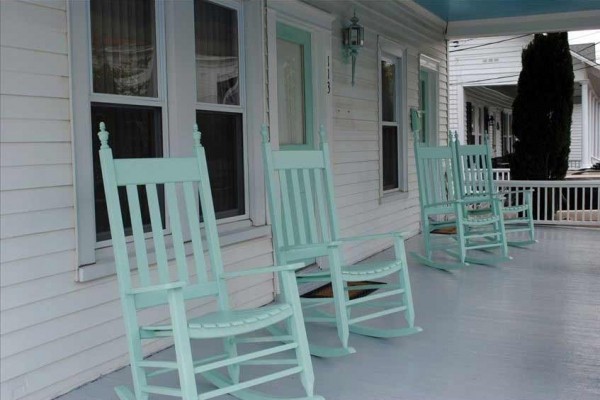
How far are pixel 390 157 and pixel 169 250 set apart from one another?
3934 mm

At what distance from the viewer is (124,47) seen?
10.1ft

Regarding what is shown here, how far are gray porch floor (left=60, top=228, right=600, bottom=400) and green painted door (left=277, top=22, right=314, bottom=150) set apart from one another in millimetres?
1373

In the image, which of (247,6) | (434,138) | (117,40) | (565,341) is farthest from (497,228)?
(117,40)

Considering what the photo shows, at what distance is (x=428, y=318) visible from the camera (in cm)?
387

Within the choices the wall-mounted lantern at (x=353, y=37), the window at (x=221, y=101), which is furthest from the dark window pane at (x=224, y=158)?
the wall-mounted lantern at (x=353, y=37)

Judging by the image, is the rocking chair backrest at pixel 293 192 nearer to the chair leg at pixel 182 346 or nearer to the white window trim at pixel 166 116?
the white window trim at pixel 166 116

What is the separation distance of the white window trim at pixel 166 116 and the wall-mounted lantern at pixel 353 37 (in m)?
1.45

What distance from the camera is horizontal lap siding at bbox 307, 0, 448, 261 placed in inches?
211

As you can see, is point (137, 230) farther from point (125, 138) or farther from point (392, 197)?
point (392, 197)

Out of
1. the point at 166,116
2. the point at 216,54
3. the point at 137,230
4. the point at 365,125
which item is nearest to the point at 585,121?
the point at 365,125

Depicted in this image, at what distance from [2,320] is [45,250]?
31 centimetres

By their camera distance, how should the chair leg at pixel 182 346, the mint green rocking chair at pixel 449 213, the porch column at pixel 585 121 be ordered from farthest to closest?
the porch column at pixel 585 121, the mint green rocking chair at pixel 449 213, the chair leg at pixel 182 346

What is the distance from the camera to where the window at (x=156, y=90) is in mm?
2793

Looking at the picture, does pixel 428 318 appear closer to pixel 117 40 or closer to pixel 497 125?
pixel 117 40
